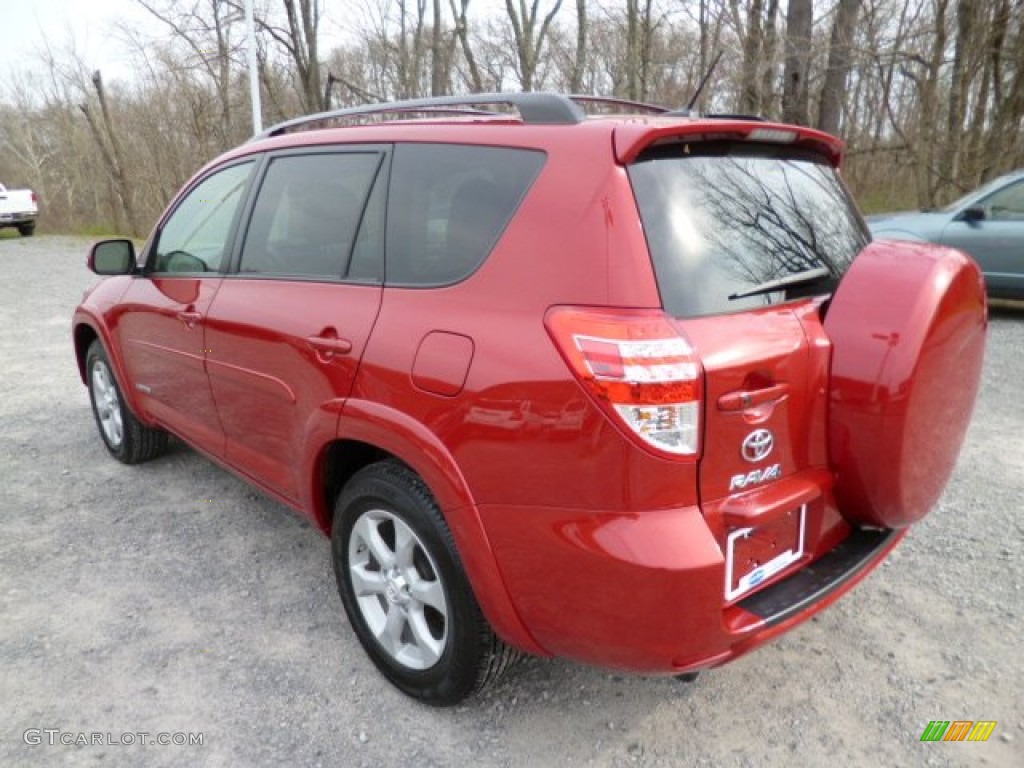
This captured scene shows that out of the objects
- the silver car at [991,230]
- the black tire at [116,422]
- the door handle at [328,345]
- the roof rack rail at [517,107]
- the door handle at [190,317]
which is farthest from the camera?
the silver car at [991,230]

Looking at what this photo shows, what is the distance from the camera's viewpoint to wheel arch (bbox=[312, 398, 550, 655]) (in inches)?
76.9

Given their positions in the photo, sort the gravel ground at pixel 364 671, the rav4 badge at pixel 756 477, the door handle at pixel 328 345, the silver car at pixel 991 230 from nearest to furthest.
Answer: the rav4 badge at pixel 756 477
the gravel ground at pixel 364 671
the door handle at pixel 328 345
the silver car at pixel 991 230

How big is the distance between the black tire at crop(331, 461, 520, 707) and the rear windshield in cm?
97

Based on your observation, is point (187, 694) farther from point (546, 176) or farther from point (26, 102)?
point (26, 102)

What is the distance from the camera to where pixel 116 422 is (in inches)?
170

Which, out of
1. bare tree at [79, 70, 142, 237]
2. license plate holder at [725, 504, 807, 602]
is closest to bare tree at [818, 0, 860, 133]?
license plate holder at [725, 504, 807, 602]

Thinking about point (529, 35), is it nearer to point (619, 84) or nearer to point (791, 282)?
point (619, 84)

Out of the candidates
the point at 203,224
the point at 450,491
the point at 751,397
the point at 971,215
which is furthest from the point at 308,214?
the point at 971,215

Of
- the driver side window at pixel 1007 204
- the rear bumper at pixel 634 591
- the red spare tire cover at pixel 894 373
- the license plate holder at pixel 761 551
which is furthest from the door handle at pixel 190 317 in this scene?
the driver side window at pixel 1007 204

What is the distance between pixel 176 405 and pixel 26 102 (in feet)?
114

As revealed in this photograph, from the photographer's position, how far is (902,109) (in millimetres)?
16156

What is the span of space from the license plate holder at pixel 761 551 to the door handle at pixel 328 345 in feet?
4.20

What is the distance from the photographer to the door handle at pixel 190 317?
3154 mm

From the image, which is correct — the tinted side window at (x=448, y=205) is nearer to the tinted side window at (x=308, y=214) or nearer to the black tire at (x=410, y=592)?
the tinted side window at (x=308, y=214)
